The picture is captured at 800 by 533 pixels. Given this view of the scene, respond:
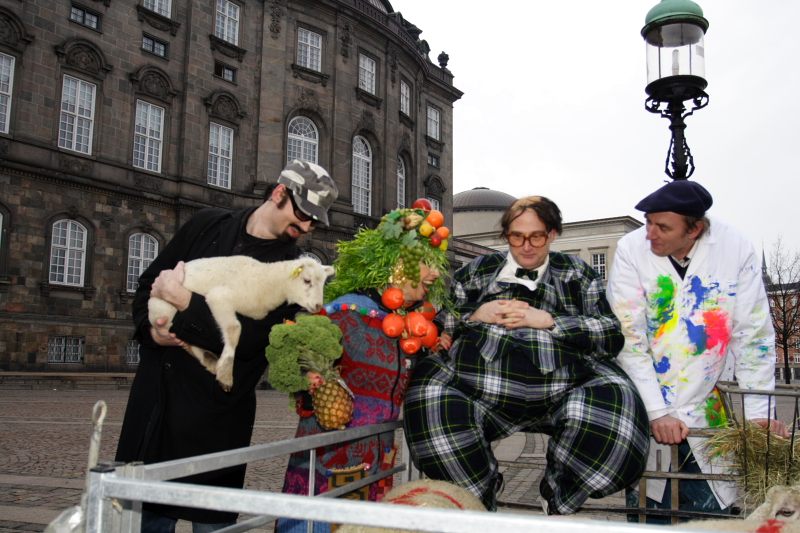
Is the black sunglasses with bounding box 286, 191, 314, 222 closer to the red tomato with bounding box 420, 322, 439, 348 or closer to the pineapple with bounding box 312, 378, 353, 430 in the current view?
the pineapple with bounding box 312, 378, 353, 430

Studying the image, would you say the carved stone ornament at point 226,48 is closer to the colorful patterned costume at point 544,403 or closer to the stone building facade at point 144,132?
the stone building facade at point 144,132

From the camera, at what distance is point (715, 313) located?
11.9ft

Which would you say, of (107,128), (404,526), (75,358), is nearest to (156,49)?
(107,128)

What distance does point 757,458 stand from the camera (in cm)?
305

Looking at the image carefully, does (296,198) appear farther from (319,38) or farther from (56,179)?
(319,38)

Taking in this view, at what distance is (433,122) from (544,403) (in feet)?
134

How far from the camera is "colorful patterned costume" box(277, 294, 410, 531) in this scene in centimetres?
340

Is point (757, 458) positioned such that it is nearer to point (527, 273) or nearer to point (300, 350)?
point (527, 273)

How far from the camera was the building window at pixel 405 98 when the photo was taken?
37906 millimetres

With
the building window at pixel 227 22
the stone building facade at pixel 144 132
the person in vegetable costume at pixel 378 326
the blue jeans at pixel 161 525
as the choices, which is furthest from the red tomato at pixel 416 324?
the building window at pixel 227 22

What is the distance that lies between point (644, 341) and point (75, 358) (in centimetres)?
2355

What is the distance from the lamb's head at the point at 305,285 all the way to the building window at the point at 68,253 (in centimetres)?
2305

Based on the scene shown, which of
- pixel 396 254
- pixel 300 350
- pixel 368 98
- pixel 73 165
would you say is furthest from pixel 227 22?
pixel 300 350

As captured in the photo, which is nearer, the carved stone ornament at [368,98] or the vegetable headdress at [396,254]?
the vegetable headdress at [396,254]
